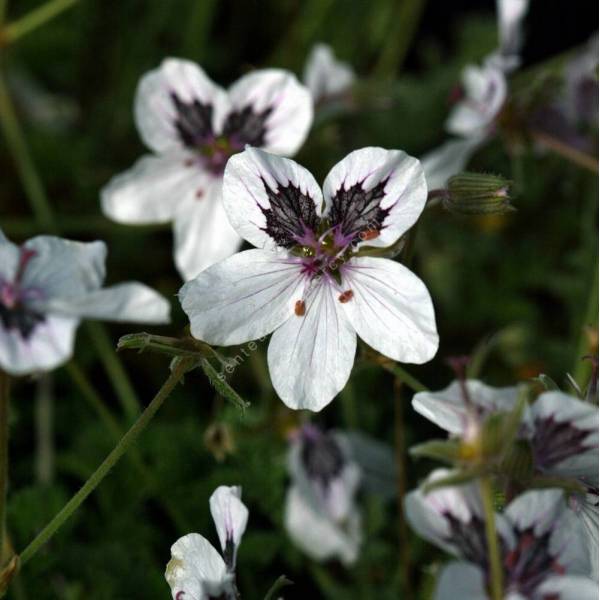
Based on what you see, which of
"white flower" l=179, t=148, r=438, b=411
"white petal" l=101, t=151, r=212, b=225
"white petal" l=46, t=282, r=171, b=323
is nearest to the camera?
"white petal" l=46, t=282, r=171, b=323

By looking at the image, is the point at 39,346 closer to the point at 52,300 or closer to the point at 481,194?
the point at 52,300

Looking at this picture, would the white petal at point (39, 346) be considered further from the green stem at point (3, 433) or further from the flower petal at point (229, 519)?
the flower petal at point (229, 519)

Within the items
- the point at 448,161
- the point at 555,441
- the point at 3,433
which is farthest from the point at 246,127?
the point at 555,441

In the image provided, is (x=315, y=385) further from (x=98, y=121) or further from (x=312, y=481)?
(x=98, y=121)

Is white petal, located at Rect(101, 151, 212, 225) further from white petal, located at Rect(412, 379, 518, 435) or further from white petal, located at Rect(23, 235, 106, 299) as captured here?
white petal, located at Rect(412, 379, 518, 435)

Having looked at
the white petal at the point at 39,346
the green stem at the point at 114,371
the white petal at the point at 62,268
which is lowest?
the green stem at the point at 114,371

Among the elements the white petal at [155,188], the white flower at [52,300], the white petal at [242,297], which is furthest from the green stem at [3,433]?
the white petal at [155,188]

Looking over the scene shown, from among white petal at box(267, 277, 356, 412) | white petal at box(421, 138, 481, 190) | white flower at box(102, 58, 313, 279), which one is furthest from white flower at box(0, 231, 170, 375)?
white petal at box(421, 138, 481, 190)
